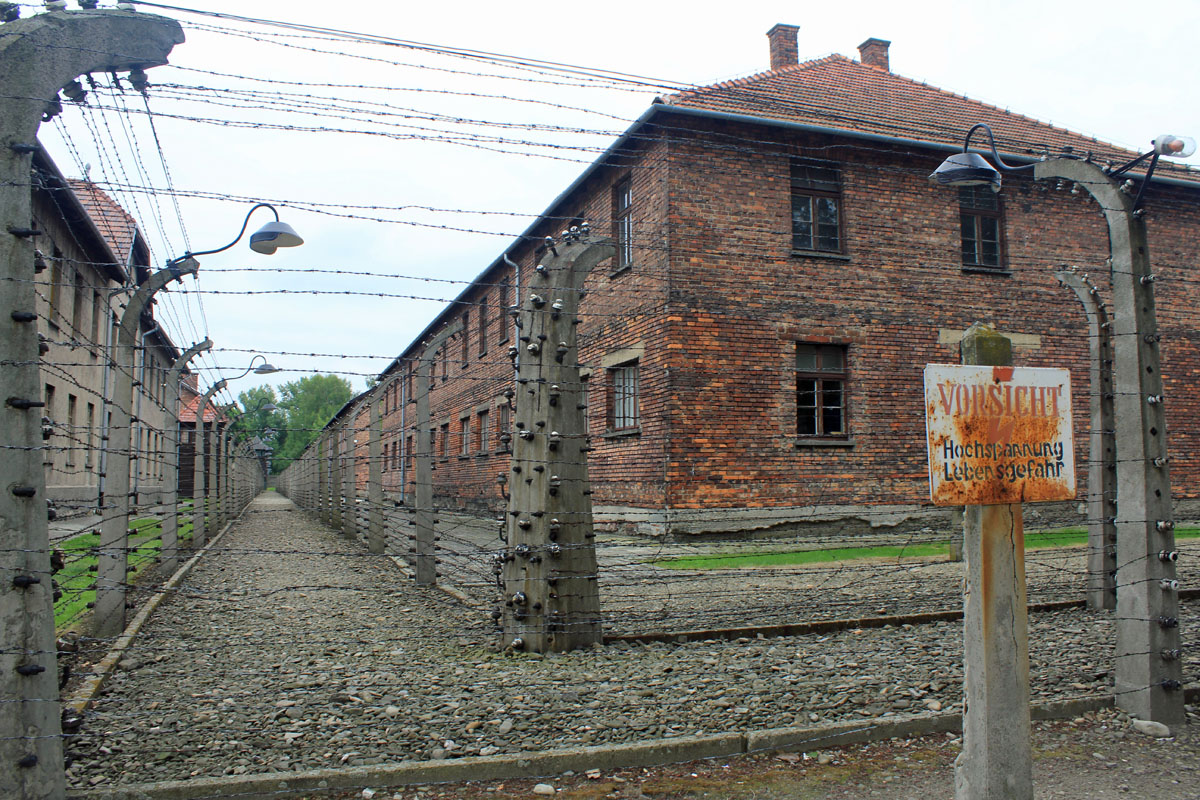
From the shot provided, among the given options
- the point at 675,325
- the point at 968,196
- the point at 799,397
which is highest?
the point at 968,196

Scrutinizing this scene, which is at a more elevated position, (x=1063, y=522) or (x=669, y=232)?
(x=669, y=232)

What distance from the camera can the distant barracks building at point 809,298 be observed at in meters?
13.6

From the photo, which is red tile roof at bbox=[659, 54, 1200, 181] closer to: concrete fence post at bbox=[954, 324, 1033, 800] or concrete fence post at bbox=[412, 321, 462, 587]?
concrete fence post at bbox=[412, 321, 462, 587]

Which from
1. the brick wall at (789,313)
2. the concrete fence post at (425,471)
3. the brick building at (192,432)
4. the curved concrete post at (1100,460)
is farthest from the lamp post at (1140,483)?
the brick building at (192,432)

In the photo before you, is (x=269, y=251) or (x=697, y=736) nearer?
(x=697, y=736)

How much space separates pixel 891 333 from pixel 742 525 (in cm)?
450

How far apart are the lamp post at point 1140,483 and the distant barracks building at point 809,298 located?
25.0ft

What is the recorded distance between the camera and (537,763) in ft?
12.8

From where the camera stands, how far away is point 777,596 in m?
8.52

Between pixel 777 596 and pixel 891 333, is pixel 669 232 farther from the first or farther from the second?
pixel 777 596

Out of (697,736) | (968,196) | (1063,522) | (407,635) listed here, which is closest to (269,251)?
(407,635)

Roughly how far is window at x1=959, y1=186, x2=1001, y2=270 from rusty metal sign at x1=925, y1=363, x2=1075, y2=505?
13.8 metres

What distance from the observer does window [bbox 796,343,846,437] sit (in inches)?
569

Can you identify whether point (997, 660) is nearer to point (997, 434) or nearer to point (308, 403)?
point (997, 434)
